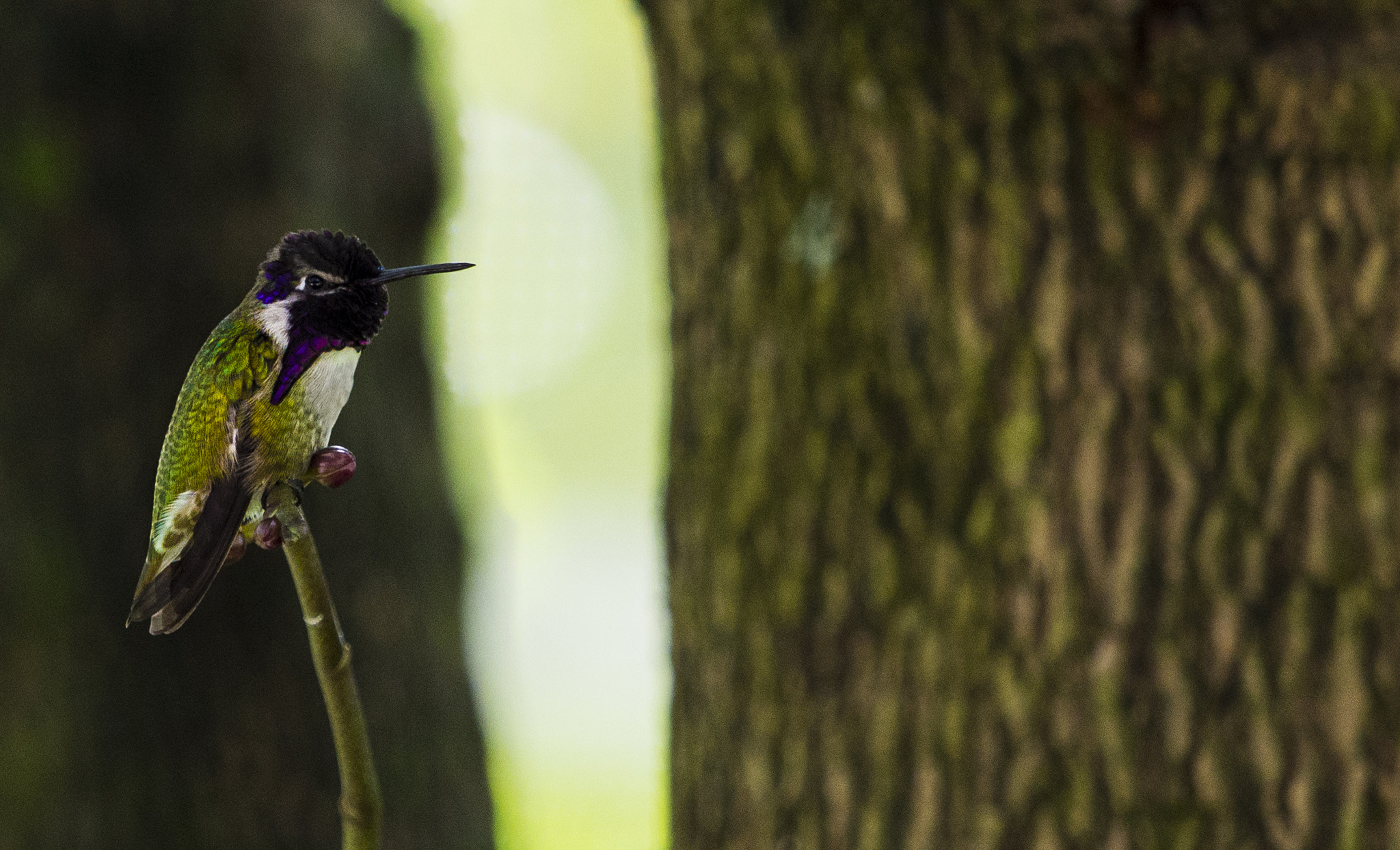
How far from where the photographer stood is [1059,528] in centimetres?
186

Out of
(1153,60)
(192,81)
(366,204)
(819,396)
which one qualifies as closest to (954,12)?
(1153,60)

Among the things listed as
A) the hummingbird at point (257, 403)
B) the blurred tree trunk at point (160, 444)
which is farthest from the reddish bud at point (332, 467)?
the blurred tree trunk at point (160, 444)

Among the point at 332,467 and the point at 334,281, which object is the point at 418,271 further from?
the point at 332,467

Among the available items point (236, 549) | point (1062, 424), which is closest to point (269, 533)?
point (236, 549)

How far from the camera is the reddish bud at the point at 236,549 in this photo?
3.75ft

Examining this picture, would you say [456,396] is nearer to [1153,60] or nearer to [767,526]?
[767,526]

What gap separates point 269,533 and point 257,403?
0.58 feet

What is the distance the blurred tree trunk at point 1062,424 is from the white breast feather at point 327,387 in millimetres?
973

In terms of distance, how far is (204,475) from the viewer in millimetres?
1330

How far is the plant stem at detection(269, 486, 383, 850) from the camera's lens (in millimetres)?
1117

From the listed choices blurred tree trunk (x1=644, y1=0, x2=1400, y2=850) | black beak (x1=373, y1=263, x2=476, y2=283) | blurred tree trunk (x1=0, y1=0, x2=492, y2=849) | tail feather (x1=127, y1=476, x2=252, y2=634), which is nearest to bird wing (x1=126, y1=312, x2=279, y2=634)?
tail feather (x1=127, y1=476, x2=252, y2=634)

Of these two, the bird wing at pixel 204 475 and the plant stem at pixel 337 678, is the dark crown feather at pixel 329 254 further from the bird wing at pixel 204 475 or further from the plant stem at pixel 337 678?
the plant stem at pixel 337 678

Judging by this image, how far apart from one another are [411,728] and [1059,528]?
2.48 m

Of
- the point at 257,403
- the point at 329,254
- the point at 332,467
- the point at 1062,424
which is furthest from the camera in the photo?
the point at 1062,424
